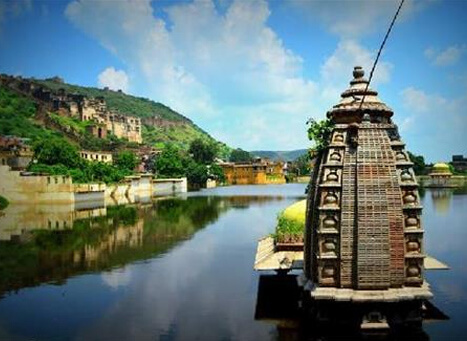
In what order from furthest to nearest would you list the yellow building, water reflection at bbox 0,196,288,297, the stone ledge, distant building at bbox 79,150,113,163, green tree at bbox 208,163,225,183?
the yellow building
green tree at bbox 208,163,225,183
distant building at bbox 79,150,113,163
water reflection at bbox 0,196,288,297
the stone ledge

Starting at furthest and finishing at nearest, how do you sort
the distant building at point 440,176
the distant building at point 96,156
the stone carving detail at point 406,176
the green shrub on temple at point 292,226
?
the distant building at point 440,176
the distant building at point 96,156
the green shrub on temple at point 292,226
the stone carving detail at point 406,176

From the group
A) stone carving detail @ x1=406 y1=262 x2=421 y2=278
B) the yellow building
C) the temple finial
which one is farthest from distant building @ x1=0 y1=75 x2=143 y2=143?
stone carving detail @ x1=406 y1=262 x2=421 y2=278

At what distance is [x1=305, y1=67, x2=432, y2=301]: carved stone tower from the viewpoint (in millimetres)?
15617

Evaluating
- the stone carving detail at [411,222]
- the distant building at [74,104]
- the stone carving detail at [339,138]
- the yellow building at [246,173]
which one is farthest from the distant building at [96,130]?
the stone carving detail at [411,222]

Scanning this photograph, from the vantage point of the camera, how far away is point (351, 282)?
51.8 feet

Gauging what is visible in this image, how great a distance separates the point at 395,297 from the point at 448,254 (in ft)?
60.5

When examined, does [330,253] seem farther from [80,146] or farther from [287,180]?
[287,180]

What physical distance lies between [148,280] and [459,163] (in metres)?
147

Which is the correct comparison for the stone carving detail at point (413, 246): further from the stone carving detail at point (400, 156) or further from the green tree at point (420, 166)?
the green tree at point (420, 166)

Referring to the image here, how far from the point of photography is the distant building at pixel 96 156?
100050mm

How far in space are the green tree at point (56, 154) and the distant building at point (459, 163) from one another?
113 m

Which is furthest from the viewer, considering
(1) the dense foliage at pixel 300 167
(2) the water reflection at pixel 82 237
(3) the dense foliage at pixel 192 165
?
(1) the dense foliage at pixel 300 167

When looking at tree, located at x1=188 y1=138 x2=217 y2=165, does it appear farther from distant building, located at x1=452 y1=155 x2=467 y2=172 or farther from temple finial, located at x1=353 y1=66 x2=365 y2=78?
temple finial, located at x1=353 y1=66 x2=365 y2=78

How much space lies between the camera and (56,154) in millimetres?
79750
